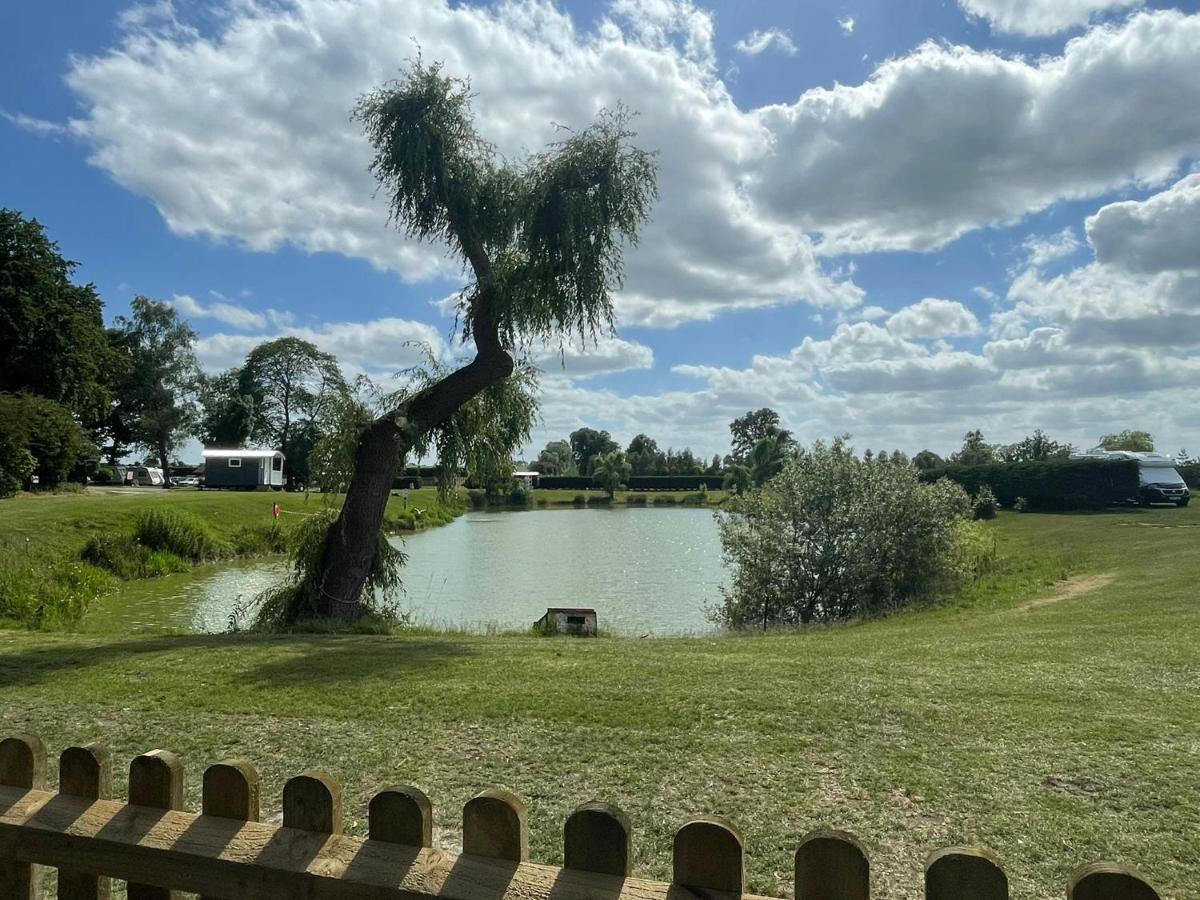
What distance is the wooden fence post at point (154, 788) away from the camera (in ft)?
6.58

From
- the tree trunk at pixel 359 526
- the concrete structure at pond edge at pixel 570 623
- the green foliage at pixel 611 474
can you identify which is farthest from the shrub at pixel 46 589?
the green foliage at pixel 611 474

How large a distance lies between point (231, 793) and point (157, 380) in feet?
223

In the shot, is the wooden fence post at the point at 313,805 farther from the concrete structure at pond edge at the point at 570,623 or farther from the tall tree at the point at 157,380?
the tall tree at the point at 157,380

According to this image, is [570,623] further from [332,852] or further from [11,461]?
[11,461]

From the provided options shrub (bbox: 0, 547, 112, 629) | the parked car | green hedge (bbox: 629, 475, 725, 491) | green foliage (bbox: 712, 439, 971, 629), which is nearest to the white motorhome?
green foliage (bbox: 712, 439, 971, 629)

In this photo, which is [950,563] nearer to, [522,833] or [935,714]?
[935,714]

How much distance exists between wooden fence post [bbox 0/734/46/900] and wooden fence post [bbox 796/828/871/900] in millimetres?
1895

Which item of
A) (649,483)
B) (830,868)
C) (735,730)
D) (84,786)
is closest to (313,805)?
(84,786)

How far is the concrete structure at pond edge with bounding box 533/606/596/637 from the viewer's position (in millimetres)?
12984

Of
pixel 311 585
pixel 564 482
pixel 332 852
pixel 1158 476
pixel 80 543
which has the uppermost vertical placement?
pixel 564 482

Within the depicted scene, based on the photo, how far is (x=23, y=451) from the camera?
27.7 metres

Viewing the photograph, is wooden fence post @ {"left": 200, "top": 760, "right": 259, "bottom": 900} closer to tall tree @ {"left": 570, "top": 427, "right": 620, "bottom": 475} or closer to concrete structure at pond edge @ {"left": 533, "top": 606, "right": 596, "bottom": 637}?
concrete structure at pond edge @ {"left": 533, "top": 606, "right": 596, "bottom": 637}

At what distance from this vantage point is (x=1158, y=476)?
36875 millimetres

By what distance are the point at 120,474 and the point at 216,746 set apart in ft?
209
